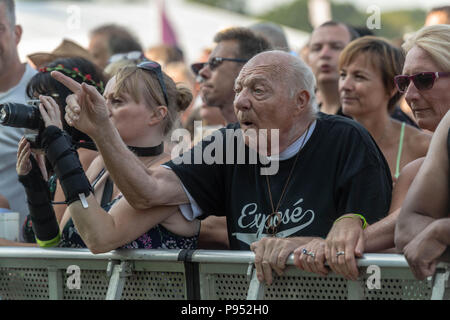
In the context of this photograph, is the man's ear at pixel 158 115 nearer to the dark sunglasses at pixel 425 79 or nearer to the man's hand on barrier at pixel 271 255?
the man's hand on barrier at pixel 271 255

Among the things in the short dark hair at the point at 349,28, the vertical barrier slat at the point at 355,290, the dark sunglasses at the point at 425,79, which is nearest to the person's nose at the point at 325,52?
the short dark hair at the point at 349,28

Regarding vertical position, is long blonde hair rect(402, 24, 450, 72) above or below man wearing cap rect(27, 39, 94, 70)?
above

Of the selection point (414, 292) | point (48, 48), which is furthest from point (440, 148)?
point (48, 48)

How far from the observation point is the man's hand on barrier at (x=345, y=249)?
260 cm

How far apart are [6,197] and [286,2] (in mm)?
73769

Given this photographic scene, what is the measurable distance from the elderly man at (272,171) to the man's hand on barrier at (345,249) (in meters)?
0.17

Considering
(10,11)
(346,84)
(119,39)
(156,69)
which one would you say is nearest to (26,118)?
(156,69)

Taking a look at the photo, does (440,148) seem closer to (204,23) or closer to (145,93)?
(145,93)

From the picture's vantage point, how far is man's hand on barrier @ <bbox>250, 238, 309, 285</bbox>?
2.74 metres

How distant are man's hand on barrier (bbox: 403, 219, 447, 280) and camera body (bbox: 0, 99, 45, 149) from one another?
178 cm

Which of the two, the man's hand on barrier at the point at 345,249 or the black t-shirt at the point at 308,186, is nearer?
the man's hand on barrier at the point at 345,249

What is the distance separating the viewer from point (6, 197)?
15.4ft

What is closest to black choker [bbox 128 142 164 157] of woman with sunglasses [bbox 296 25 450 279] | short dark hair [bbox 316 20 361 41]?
woman with sunglasses [bbox 296 25 450 279]

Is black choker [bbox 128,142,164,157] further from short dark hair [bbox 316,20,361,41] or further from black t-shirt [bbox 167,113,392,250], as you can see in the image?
short dark hair [bbox 316,20,361,41]
